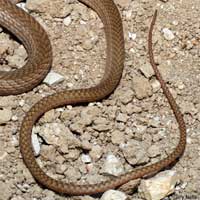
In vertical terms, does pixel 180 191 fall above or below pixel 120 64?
below

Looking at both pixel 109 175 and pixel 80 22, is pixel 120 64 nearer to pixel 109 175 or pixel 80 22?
pixel 80 22

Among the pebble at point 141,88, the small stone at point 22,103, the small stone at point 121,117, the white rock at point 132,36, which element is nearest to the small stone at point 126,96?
the pebble at point 141,88

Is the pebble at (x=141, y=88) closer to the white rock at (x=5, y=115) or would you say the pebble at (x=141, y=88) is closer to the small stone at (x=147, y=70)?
the small stone at (x=147, y=70)

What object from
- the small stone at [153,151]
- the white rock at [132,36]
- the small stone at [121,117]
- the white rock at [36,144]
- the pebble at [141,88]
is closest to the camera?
the white rock at [36,144]

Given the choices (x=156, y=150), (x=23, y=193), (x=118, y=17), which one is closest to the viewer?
(x=23, y=193)

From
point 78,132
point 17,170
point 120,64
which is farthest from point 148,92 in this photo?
point 17,170

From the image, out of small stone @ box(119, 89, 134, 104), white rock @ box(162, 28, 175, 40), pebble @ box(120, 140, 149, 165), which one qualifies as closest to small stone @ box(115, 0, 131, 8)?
white rock @ box(162, 28, 175, 40)

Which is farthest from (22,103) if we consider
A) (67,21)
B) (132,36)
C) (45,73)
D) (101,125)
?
(132,36)

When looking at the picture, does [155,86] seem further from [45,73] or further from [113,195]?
[113,195]
